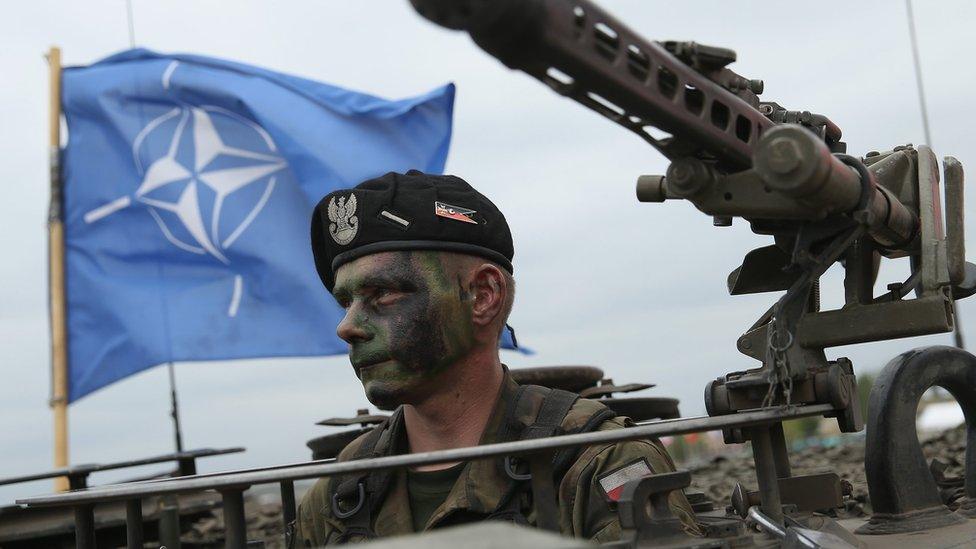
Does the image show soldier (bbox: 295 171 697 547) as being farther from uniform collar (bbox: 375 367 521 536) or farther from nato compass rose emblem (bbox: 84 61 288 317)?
nato compass rose emblem (bbox: 84 61 288 317)

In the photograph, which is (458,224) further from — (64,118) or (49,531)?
(64,118)

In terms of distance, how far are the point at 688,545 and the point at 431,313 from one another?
1.62 metres

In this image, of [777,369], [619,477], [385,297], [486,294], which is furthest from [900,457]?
[385,297]

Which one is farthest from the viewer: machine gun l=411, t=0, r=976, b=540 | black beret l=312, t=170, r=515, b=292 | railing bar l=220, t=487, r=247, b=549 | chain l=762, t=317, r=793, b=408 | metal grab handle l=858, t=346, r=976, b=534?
black beret l=312, t=170, r=515, b=292

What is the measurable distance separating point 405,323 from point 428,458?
158 centimetres

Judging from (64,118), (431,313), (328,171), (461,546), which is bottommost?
(461,546)

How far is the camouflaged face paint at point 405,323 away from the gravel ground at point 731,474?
2.75 metres

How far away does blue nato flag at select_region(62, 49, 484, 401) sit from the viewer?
1224 cm

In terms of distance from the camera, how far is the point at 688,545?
3.04 metres

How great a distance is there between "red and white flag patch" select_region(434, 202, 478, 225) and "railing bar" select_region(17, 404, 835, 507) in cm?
152

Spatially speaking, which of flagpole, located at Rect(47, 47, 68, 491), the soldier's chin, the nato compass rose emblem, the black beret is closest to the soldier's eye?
the black beret

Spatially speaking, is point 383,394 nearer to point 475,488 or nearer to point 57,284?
point 475,488

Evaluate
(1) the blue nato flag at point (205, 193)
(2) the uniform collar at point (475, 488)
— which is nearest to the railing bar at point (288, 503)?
(2) the uniform collar at point (475, 488)

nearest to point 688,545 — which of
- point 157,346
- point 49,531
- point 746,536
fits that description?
point 746,536
